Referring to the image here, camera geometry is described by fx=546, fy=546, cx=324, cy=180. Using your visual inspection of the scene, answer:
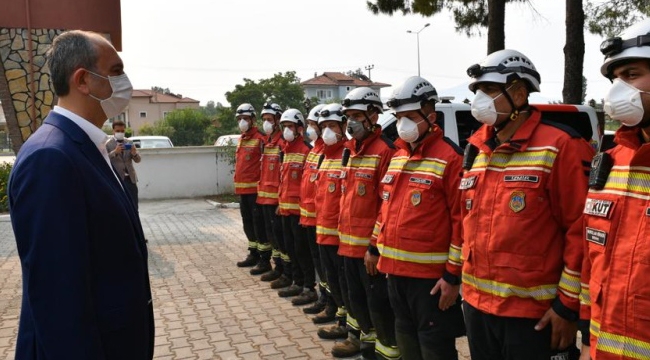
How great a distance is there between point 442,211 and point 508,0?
8.55 m

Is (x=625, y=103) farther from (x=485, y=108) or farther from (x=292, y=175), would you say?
(x=292, y=175)

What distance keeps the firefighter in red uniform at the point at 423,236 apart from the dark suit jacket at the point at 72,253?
6.11ft

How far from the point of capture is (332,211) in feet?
16.4

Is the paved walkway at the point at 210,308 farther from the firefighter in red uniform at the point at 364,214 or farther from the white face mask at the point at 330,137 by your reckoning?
the white face mask at the point at 330,137

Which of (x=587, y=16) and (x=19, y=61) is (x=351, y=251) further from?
(x=587, y=16)

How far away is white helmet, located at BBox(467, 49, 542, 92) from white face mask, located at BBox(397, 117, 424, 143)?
72 centimetres

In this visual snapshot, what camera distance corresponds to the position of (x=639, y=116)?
2.00m

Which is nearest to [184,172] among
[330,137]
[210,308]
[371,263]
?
[210,308]

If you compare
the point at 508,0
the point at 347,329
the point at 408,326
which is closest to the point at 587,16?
the point at 508,0

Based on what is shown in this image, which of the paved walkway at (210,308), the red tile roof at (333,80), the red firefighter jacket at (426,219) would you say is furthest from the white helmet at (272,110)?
the red tile roof at (333,80)

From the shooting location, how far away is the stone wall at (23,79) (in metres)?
9.42

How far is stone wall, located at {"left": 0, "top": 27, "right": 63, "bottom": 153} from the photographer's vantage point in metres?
9.42

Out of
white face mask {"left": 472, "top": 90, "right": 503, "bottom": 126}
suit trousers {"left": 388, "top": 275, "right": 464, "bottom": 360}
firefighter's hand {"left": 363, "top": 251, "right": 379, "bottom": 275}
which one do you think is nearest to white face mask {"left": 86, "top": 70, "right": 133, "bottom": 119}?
white face mask {"left": 472, "top": 90, "right": 503, "bottom": 126}

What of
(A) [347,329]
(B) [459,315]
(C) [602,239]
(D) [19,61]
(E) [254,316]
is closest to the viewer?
(C) [602,239]
